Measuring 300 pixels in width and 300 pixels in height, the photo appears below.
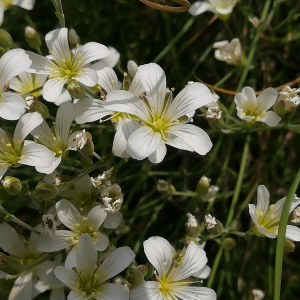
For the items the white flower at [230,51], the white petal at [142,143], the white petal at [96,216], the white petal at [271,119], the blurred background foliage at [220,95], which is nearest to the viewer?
the white petal at [142,143]

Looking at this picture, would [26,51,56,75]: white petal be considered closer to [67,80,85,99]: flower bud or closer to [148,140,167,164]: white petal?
[67,80,85,99]: flower bud

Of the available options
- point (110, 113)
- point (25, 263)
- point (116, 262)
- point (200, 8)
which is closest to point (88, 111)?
point (110, 113)

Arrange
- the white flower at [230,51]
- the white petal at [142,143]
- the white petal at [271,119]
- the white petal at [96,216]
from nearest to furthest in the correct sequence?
the white petal at [142,143] < the white petal at [96,216] < the white petal at [271,119] < the white flower at [230,51]

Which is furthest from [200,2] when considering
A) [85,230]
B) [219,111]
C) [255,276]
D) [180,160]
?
[255,276]

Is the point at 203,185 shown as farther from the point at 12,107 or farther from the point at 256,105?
the point at 12,107

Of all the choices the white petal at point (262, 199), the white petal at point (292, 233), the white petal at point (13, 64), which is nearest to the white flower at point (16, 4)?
the white petal at point (13, 64)

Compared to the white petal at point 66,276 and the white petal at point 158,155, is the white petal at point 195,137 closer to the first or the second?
the white petal at point 158,155
